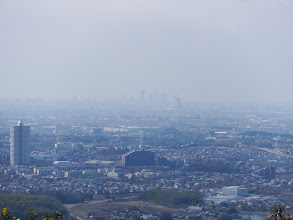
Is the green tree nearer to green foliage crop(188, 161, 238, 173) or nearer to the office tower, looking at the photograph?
green foliage crop(188, 161, 238, 173)

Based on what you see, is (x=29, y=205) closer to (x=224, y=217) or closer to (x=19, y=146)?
(x=224, y=217)

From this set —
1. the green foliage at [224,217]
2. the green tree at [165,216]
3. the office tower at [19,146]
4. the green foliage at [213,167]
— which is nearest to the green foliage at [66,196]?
the green tree at [165,216]

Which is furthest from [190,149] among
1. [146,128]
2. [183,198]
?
[183,198]

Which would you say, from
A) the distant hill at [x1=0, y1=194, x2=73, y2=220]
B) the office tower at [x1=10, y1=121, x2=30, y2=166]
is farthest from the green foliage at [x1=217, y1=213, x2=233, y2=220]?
the office tower at [x1=10, y1=121, x2=30, y2=166]

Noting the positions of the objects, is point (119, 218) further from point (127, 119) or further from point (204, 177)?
point (127, 119)

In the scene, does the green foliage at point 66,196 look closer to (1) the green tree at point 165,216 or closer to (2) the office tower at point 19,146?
(1) the green tree at point 165,216

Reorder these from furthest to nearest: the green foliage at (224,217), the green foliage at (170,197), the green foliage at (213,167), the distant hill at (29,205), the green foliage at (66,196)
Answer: the green foliage at (213,167), the green foliage at (66,196), the green foliage at (170,197), the green foliage at (224,217), the distant hill at (29,205)
